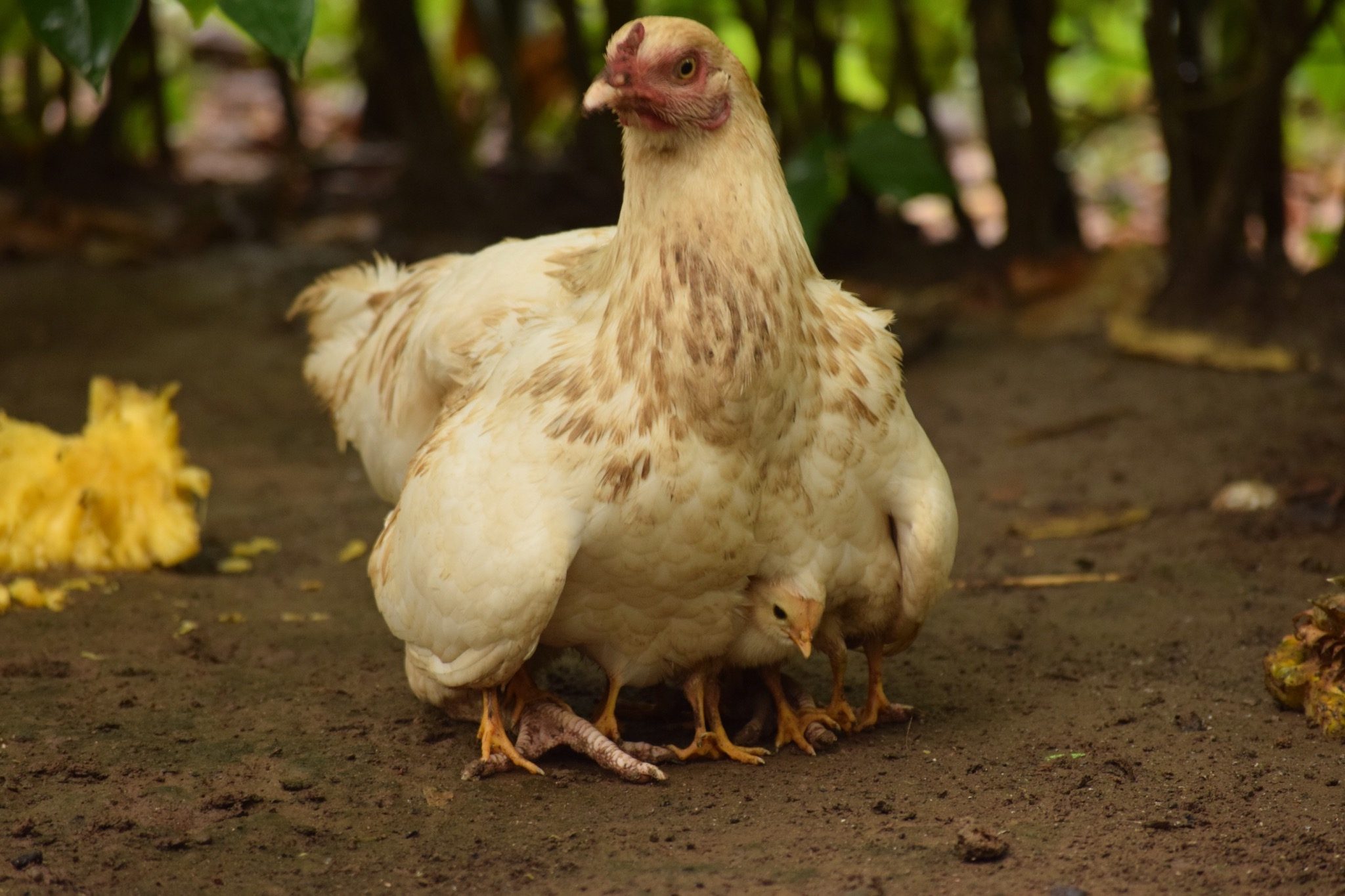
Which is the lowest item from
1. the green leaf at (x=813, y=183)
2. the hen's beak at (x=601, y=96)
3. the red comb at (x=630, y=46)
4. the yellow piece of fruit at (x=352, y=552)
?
the yellow piece of fruit at (x=352, y=552)

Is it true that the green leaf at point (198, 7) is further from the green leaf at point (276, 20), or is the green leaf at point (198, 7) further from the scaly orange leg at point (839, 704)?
the scaly orange leg at point (839, 704)

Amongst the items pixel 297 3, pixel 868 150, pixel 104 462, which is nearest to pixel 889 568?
pixel 297 3

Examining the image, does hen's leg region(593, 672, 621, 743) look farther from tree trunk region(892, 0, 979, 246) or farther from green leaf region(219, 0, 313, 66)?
tree trunk region(892, 0, 979, 246)

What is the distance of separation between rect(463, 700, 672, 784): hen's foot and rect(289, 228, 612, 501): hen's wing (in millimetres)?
683

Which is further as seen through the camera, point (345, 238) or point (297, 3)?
point (345, 238)

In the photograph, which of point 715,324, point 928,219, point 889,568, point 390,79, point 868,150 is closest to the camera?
point 715,324

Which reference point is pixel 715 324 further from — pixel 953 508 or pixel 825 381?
pixel 953 508

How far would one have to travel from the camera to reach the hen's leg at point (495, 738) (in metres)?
2.97

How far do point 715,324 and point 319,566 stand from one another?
207cm

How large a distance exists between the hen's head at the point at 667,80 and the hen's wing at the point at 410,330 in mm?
527

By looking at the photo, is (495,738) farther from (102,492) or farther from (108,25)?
(102,492)

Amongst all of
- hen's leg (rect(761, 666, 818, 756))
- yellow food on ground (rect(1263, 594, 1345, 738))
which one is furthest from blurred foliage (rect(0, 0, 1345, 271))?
yellow food on ground (rect(1263, 594, 1345, 738))

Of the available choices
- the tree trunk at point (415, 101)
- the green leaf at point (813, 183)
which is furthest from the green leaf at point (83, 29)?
the tree trunk at point (415, 101)

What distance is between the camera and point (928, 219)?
8414mm
